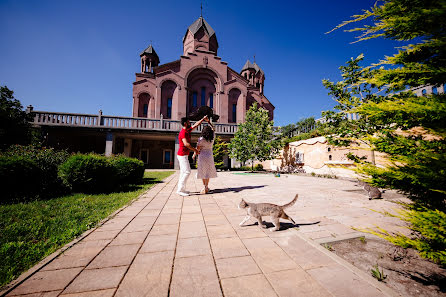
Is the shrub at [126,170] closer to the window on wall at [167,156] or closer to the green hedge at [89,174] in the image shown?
the green hedge at [89,174]

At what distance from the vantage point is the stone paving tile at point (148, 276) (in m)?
1.29

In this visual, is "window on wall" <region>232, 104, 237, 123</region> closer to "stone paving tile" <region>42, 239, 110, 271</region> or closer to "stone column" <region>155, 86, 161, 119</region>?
"stone column" <region>155, 86, 161, 119</region>

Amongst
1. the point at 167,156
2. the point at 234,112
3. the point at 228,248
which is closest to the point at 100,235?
the point at 228,248

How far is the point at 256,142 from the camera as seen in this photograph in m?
13.9

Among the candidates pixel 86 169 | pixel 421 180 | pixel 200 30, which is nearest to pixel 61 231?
pixel 86 169

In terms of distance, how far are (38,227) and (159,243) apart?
Result: 2162 millimetres

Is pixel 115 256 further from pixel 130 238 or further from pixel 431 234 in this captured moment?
pixel 431 234

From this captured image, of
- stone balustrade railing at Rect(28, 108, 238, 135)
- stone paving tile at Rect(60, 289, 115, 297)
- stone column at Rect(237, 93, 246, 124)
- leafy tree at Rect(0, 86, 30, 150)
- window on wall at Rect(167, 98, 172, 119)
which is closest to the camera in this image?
stone paving tile at Rect(60, 289, 115, 297)

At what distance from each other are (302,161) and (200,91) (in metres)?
17.4

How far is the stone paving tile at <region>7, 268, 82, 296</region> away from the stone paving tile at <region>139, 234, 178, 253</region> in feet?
2.00

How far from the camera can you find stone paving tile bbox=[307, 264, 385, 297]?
1.26 meters

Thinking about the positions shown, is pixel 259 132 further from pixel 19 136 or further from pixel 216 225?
pixel 19 136

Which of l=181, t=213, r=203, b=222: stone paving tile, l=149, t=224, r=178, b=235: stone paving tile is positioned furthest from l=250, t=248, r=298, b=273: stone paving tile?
l=181, t=213, r=203, b=222: stone paving tile

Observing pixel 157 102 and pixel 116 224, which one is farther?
pixel 157 102
